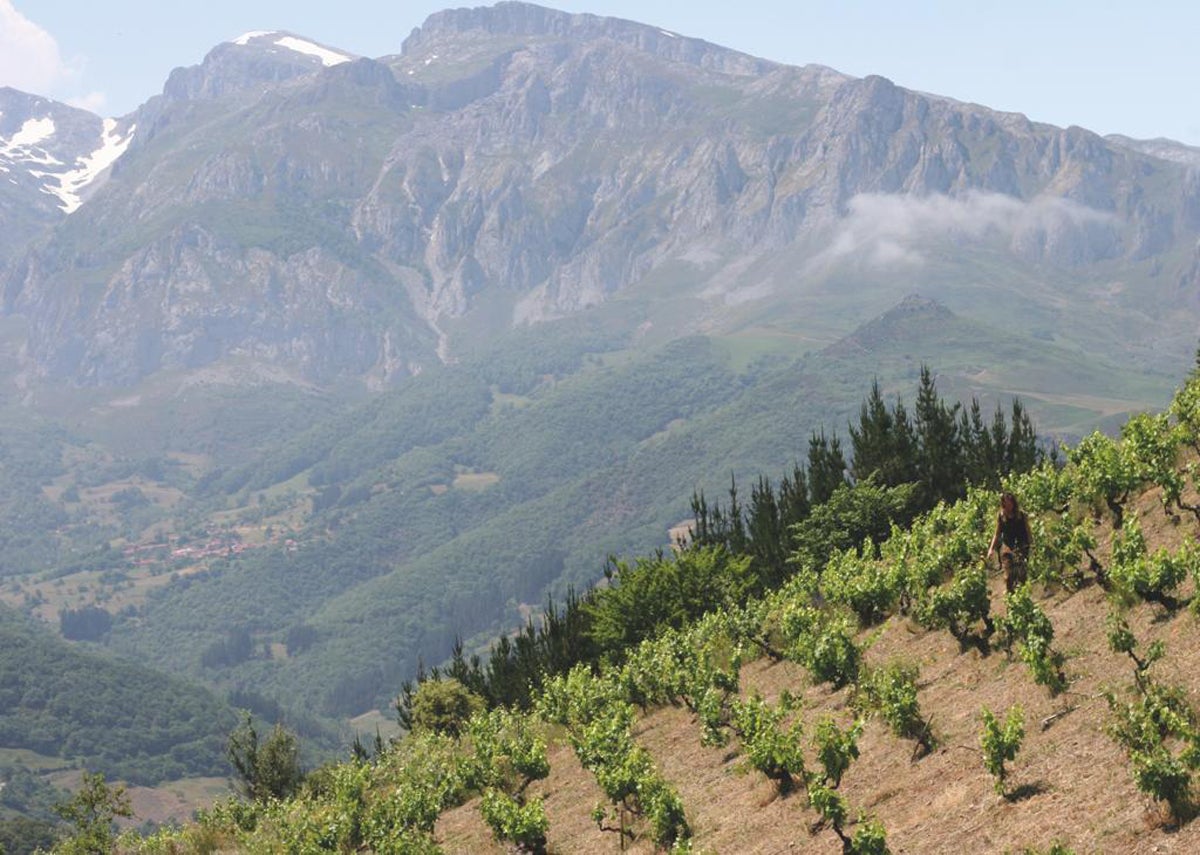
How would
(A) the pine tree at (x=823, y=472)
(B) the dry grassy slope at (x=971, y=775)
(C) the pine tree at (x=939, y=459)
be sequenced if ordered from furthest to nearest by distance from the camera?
1. (A) the pine tree at (x=823, y=472)
2. (C) the pine tree at (x=939, y=459)
3. (B) the dry grassy slope at (x=971, y=775)

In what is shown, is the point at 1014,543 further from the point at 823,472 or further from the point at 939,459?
the point at 823,472

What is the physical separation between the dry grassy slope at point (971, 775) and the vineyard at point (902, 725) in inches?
2.6

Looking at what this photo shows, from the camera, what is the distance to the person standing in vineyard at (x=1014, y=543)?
31.4 meters

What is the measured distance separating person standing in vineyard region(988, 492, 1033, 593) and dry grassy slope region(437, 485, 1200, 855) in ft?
3.53

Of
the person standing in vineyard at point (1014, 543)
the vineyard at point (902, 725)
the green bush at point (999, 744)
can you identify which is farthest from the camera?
the person standing in vineyard at point (1014, 543)

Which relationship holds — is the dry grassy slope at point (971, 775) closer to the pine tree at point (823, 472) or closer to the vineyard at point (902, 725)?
the vineyard at point (902, 725)

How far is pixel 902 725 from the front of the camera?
27219 millimetres

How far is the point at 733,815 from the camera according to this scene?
27609mm

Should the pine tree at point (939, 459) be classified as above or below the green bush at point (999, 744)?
below

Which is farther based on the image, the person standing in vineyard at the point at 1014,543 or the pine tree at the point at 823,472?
the pine tree at the point at 823,472

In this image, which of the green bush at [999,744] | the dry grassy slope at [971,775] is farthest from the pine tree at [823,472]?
the green bush at [999,744]

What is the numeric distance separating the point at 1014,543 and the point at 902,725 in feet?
23.4

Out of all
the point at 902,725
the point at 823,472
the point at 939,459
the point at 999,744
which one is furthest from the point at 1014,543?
the point at 823,472

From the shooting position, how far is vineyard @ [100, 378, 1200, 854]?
21.7m
